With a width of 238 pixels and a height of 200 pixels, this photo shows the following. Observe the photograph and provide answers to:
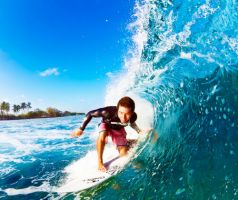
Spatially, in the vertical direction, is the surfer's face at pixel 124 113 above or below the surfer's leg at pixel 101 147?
above

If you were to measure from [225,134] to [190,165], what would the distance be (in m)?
0.95

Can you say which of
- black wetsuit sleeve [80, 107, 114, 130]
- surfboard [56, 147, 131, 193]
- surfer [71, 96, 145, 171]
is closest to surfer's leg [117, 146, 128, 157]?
surfer [71, 96, 145, 171]

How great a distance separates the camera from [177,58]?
7.48 m

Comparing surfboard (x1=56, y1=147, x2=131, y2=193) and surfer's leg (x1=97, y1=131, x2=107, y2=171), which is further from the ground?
surfer's leg (x1=97, y1=131, x2=107, y2=171)

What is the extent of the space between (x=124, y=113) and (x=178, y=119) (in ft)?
6.50

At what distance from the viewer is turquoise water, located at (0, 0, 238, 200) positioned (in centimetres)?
463

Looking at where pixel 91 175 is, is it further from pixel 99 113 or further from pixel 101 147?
pixel 99 113

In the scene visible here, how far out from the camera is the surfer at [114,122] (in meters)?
5.21

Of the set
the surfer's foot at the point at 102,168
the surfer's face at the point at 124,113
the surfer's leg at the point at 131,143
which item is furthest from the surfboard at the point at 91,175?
the surfer's face at the point at 124,113

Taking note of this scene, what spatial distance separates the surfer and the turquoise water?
414 millimetres

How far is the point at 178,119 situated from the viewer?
6.78 meters

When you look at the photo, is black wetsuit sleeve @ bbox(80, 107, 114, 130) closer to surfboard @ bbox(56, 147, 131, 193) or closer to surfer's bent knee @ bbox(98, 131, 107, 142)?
surfer's bent knee @ bbox(98, 131, 107, 142)

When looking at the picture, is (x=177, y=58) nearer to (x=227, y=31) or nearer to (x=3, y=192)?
(x=227, y=31)

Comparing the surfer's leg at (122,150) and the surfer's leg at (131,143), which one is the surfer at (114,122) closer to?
the surfer's leg at (122,150)
